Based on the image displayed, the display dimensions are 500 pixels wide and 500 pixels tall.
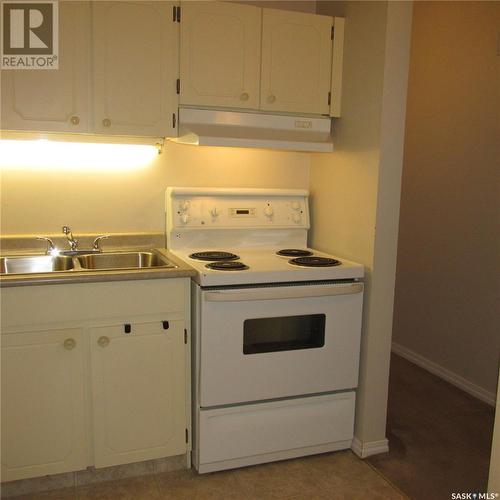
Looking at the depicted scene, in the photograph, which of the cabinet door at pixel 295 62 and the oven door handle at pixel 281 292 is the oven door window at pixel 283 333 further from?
the cabinet door at pixel 295 62

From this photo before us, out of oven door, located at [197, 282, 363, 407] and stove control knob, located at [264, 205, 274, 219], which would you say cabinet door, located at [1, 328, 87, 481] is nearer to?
oven door, located at [197, 282, 363, 407]

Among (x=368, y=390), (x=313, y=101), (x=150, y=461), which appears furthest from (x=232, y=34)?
(x=150, y=461)

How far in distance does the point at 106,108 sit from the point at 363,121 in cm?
117

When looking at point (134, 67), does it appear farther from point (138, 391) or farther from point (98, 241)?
point (138, 391)

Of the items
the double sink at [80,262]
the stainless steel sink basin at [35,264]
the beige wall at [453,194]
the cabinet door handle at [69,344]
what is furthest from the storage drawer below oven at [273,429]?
the beige wall at [453,194]

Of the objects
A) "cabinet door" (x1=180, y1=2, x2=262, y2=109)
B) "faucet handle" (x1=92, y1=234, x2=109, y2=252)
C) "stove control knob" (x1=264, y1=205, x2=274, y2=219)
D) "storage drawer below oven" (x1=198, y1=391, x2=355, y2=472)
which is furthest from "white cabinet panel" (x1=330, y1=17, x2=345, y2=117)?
"storage drawer below oven" (x1=198, y1=391, x2=355, y2=472)

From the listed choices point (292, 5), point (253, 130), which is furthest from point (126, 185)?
point (292, 5)

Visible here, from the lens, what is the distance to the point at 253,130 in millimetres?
2420

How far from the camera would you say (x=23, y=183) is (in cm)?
240

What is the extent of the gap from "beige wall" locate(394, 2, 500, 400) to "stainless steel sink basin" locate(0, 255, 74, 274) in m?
2.33

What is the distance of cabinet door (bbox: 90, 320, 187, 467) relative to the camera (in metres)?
2.05

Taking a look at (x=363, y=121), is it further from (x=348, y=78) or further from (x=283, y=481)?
(x=283, y=481)

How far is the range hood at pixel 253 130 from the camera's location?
2303 mm

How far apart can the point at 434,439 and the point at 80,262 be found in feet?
6.55
